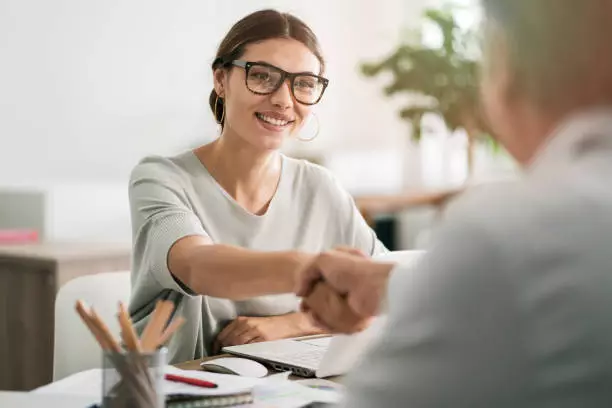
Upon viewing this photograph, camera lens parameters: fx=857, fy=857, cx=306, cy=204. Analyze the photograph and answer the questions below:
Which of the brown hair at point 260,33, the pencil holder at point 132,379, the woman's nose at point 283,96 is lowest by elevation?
the pencil holder at point 132,379

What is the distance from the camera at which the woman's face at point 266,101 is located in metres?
1.89

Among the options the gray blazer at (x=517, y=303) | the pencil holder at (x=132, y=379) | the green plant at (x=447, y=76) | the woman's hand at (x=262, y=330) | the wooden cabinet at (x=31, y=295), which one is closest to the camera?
the gray blazer at (x=517, y=303)

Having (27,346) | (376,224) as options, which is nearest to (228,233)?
(27,346)

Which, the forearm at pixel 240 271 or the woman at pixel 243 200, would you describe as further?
the woman at pixel 243 200

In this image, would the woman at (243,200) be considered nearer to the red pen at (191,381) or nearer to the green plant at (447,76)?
the red pen at (191,381)

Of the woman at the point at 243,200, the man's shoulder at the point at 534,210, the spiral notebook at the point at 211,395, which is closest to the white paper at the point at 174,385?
the spiral notebook at the point at 211,395

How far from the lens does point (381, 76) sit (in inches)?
213

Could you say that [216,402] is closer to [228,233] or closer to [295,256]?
[295,256]

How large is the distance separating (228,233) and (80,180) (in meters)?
1.73

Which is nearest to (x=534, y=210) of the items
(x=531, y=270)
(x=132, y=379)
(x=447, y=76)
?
(x=531, y=270)

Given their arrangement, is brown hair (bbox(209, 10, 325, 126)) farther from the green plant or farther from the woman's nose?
the green plant

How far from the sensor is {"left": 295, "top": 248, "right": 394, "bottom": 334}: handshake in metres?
1.21

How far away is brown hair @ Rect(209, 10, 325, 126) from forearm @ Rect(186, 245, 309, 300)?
56 centimetres

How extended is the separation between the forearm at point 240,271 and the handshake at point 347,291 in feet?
0.57
